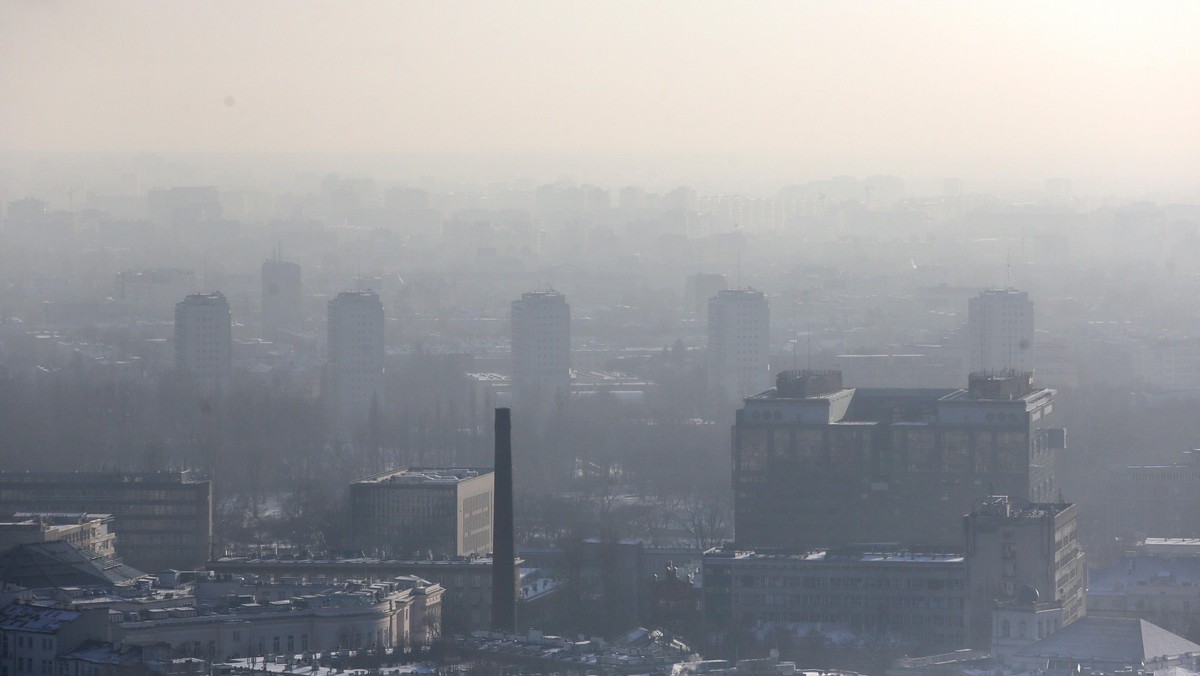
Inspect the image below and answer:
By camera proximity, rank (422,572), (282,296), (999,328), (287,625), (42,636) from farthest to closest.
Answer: (282,296) → (999,328) → (422,572) → (287,625) → (42,636)

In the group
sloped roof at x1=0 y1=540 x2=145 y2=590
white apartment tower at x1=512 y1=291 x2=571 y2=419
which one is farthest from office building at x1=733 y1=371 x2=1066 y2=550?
white apartment tower at x1=512 y1=291 x2=571 y2=419

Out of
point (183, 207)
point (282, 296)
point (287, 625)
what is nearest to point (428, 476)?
point (287, 625)

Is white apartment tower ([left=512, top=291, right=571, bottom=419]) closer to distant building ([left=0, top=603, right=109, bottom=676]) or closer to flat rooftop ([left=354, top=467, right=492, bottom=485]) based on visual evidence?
flat rooftop ([left=354, top=467, right=492, bottom=485])

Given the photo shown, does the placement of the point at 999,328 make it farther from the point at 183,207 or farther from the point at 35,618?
the point at 183,207

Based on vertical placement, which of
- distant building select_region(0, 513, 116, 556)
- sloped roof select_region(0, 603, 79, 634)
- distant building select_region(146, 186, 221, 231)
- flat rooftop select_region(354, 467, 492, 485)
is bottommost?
sloped roof select_region(0, 603, 79, 634)

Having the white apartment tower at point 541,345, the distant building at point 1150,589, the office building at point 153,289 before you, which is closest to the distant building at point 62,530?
the distant building at point 1150,589

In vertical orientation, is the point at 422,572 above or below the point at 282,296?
below
